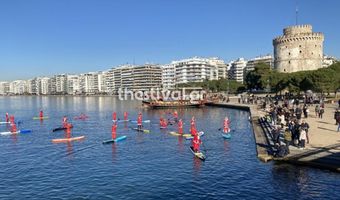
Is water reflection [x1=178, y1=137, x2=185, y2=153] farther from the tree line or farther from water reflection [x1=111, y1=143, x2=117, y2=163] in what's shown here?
the tree line

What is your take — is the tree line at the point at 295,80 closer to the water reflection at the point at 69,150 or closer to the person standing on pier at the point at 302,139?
the person standing on pier at the point at 302,139

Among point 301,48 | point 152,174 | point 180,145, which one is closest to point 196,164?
point 152,174

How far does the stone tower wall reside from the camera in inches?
4451

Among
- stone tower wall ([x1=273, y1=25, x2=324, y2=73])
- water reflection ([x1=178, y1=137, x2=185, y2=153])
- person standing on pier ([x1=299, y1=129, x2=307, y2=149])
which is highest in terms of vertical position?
stone tower wall ([x1=273, y1=25, x2=324, y2=73])

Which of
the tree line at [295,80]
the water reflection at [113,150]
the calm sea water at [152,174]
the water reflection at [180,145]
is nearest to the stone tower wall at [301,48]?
the tree line at [295,80]

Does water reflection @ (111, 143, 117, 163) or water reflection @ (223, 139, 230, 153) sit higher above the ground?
water reflection @ (223, 139, 230, 153)

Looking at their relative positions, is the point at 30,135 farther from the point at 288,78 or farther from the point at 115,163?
the point at 288,78

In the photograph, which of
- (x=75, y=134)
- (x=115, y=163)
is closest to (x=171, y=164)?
(x=115, y=163)

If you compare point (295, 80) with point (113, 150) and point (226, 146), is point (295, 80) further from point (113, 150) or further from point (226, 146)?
point (113, 150)

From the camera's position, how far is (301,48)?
11338 cm

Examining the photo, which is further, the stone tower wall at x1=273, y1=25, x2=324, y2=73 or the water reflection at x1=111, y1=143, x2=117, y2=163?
the stone tower wall at x1=273, y1=25, x2=324, y2=73

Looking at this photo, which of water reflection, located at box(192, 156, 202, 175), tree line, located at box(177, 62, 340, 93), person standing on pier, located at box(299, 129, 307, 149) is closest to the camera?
water reflection, located at box(192, 156, 202, 175)

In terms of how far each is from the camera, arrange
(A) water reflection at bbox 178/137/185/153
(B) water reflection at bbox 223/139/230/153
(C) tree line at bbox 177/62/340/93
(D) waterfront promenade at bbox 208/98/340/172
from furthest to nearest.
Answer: (C) tree line at bbox 177/62/340/93, (A) water reflection at bbox 178/137/185/153, (B) water reflection at bbox 223/139/230/153, (D) waterfront promenade at bbox 208/98/340/172

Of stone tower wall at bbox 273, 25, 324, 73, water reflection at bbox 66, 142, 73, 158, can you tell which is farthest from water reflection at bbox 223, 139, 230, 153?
stone tower wall at bbox 273, 25, 324, 73
